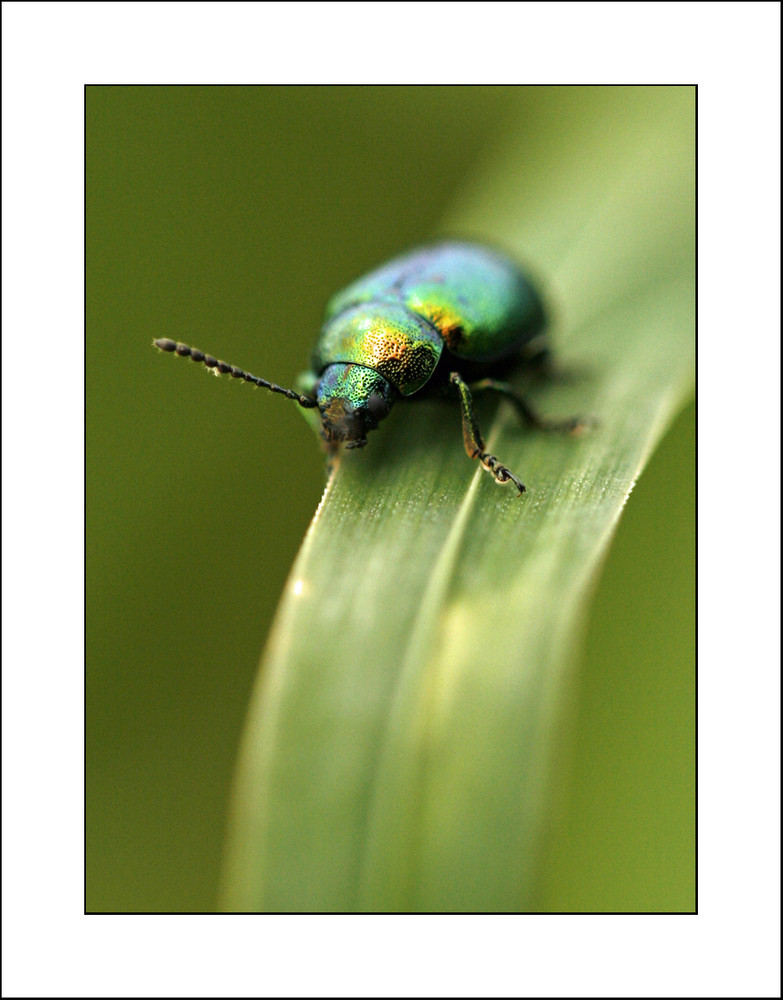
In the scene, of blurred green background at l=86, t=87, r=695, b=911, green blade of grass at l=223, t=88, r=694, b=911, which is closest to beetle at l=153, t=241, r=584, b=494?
green blade of grass at l=223, t=88, r=694, b=911

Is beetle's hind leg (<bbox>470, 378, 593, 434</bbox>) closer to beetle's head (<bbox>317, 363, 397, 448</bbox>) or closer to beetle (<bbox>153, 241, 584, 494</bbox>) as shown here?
beetle (<bbox>153, 241, 584, 494</bbox>)

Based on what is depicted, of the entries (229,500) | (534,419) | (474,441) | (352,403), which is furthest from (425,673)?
(229,500)

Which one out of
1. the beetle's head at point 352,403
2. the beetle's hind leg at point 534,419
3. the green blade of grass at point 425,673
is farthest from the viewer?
the beetle's hind leg at point 534,419

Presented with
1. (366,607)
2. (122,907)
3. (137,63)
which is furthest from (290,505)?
(137,63)

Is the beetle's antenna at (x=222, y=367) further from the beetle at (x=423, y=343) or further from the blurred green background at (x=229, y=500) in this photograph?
the blurred green background at (x=229, y=500)

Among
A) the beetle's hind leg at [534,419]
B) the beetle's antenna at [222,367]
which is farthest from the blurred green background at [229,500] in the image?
the beetle's hind leg at [534,419]

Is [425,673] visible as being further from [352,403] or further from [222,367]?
[222,367]

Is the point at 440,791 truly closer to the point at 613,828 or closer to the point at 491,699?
the point at 491,699
